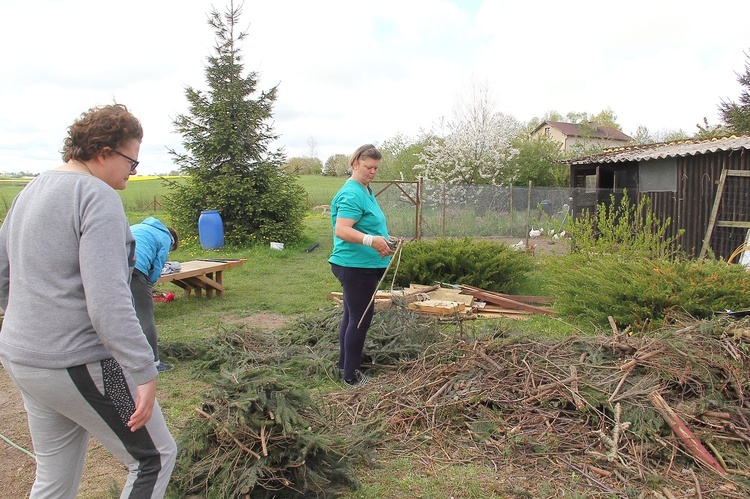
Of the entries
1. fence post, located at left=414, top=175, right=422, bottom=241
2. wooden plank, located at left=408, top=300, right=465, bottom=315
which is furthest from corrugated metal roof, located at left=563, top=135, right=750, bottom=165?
wooden plank, located at left=408, top=300, right=465, bottom=315

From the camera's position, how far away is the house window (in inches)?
511

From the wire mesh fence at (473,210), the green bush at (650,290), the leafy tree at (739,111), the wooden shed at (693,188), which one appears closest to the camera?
the green bush at (650,290)

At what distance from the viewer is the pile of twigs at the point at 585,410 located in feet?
9.93


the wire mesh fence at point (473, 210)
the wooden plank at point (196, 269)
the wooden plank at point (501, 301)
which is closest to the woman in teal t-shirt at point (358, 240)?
the wooden plank at point (501, 301)

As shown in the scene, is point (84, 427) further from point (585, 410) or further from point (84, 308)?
point (585, 410)

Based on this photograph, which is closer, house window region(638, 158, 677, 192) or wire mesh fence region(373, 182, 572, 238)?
house window region(638, 158, 677, 192)

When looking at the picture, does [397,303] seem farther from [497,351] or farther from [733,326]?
[733,326]

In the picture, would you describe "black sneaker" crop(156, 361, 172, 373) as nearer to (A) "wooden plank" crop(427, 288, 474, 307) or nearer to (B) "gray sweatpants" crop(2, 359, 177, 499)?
(B) "gray sweatpants" crop(2, 359, 177, 499)

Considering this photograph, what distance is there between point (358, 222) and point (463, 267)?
4.30m

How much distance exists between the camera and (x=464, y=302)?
7.09 m

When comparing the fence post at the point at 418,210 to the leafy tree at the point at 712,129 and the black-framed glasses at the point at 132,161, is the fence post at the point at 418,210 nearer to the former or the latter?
the black-framed glasses at the point at 132,161

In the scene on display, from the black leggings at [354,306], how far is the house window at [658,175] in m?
11.2

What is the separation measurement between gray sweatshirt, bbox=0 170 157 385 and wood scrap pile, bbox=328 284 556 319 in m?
4.42

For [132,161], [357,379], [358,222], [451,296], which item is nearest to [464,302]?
[451,296]
